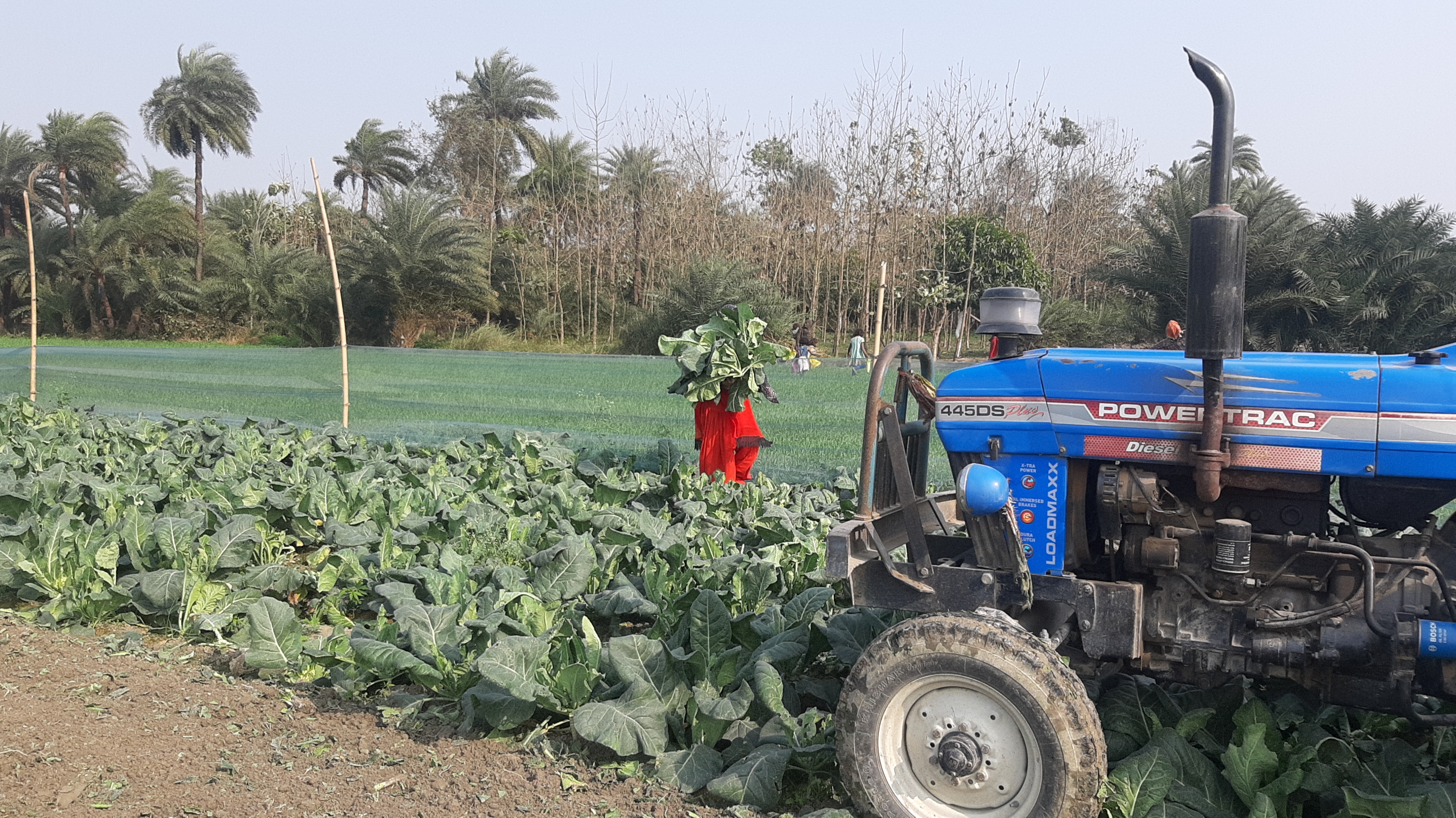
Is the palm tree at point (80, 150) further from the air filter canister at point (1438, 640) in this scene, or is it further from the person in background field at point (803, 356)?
the air filter canister at point (1438, 640)

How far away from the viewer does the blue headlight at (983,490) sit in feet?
10.4

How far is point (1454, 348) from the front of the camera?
3.05 meters

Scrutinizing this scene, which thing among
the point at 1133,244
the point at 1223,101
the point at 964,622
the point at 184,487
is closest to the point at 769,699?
the point at 964,622

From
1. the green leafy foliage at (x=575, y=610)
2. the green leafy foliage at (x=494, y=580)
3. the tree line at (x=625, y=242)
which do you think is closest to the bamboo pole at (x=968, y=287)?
the tree line at (x=625, y=242)

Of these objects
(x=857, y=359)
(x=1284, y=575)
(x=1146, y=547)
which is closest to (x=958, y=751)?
(x=1146, y=547)

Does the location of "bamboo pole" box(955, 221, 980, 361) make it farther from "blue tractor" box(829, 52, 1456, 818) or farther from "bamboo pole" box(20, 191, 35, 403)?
"blue tractor" box(829, 52, 1456, 818)

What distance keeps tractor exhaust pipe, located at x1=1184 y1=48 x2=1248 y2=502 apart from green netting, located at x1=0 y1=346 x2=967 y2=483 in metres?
5.34

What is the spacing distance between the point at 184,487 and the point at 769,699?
529 cm

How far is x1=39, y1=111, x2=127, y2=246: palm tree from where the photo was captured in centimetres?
4028

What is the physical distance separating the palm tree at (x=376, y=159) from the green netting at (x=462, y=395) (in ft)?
84.7

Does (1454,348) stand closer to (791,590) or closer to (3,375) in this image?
(791,590)

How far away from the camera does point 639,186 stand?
93.5ft

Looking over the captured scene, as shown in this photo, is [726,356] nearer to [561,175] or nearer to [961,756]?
[961,756]

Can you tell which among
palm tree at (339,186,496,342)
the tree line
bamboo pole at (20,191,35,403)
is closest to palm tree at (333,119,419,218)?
the tree line
